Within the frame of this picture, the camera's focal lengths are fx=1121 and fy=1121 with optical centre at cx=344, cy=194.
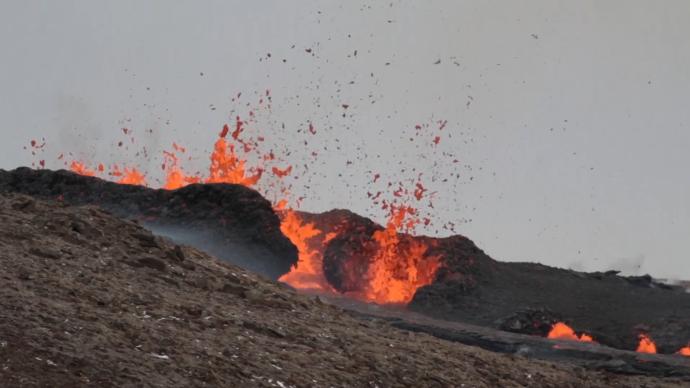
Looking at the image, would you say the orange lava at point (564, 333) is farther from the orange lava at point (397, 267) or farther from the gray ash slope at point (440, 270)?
the orange lava at point (397, 267)

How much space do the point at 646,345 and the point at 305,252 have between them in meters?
12.1

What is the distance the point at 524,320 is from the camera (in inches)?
1373

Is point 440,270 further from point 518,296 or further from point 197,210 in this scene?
point 197,210

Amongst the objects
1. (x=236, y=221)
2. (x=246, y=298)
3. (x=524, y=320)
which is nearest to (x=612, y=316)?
(x=524, y=320)

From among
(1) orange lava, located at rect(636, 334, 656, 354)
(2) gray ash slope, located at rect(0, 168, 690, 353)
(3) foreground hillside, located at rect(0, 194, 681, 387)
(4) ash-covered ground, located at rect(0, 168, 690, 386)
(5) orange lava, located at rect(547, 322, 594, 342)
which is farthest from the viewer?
(1) orange lava, located at rect(636, 334, 656, 354)

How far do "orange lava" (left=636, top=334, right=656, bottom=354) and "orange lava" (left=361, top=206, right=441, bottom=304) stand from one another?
7.43m

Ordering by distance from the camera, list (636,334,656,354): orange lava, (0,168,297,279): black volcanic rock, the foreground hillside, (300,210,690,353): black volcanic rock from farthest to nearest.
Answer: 1. (300,210,690,353): black volcanic rock
2. (636,334,656,354): orange lava
3. (0,168,297,279): black volcanic rock
4. the foreground hillside

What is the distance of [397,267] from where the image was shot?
39844mm

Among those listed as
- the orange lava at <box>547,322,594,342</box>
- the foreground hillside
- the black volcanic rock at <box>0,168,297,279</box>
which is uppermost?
the black volcanic rock at <box>0,168,297,279</box>

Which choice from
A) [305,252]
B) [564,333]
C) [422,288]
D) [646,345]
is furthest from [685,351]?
[305,252]

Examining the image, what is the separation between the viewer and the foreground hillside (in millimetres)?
12969

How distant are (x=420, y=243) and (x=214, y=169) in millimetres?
8205

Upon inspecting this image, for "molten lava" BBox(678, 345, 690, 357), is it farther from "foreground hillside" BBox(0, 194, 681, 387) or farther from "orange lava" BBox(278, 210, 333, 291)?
"foreground hillside" BBox(0, 194, 681, 387)

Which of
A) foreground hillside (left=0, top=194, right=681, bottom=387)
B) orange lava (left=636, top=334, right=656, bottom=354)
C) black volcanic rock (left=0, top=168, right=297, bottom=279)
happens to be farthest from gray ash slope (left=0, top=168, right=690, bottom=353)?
foreground hillside (left=0, top=194, right=681, bottom=387)
